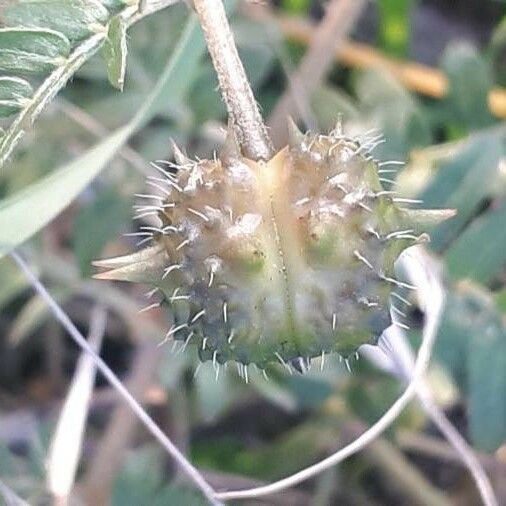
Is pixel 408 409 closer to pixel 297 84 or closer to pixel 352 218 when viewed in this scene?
pixel 297 84

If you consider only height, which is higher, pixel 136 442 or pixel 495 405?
pixel 495 405

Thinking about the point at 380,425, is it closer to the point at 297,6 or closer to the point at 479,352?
the point at 479,352

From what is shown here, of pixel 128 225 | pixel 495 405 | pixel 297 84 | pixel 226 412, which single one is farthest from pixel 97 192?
pixel 495 405

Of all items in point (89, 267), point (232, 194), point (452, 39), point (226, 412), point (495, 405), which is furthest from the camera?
point (452, 39)

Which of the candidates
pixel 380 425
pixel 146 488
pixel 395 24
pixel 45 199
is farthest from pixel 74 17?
pixel 395 24

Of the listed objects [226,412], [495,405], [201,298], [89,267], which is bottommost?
[226,412]

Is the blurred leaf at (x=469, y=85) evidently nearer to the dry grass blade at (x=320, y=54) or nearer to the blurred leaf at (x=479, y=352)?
the dry grass blade at (x=320, y=54)
